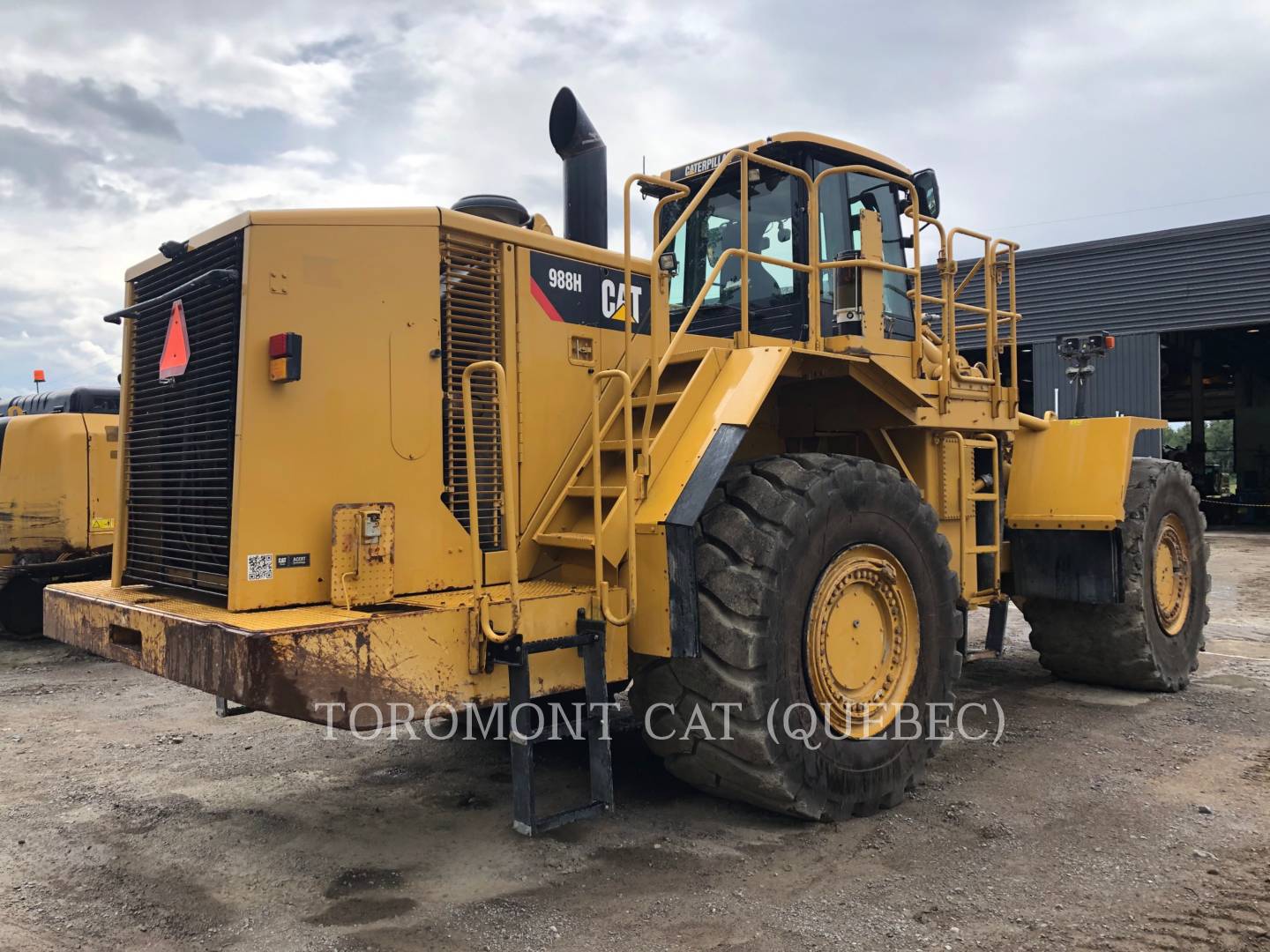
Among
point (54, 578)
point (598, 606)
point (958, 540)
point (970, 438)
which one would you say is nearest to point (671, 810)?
point (598, 606)

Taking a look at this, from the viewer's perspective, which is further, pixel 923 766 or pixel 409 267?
pixel 923 766

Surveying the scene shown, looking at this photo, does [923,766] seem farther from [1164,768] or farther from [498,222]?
[498,222]

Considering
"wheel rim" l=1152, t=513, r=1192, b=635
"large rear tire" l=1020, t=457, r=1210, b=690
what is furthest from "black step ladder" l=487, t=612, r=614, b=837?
"wheel rim" l=1152, t=513, r=1192, b=635

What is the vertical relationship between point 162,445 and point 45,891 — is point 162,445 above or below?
above

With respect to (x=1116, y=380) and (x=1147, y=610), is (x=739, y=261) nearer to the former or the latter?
(x=1147, y=610)

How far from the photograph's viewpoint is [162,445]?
167 inches

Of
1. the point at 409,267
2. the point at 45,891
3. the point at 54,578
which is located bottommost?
the point at 45,891

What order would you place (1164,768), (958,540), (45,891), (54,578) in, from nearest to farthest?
1. (45,891)
2. (1164,768)
3. (958,540)
4. (54,578)

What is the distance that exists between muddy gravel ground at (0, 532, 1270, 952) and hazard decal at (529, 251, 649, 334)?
2.27m

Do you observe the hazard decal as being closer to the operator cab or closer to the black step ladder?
the operator cab

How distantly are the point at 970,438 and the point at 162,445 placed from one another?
14.6 ft

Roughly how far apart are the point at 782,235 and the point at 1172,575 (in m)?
4.21

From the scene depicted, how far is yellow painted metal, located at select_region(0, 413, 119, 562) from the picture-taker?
9281 mm

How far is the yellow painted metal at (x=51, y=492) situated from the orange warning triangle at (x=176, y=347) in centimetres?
598
